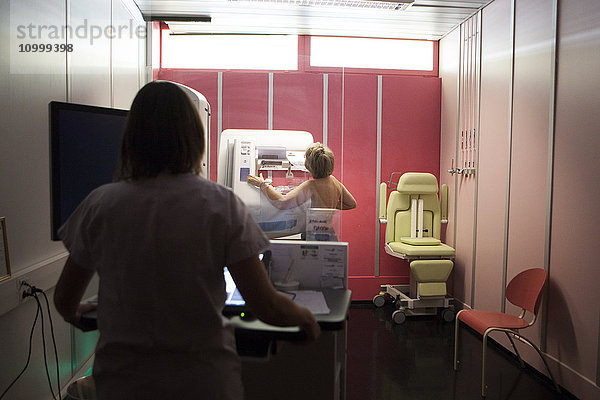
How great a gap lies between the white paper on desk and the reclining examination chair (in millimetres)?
2530

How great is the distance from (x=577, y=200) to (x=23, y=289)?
3133mm

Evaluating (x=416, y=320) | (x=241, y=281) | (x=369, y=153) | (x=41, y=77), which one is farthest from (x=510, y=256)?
(x=41, y=77)

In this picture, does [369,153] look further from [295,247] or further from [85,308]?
[85,308]

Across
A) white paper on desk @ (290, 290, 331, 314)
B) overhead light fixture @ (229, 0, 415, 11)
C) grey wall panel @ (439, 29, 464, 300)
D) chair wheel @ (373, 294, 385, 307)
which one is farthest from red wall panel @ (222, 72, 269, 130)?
chair wheel @ (373, 294, 385, 307)

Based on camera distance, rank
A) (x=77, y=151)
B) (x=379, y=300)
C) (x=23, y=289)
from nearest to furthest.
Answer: (x=77, y=151)
(x=23, y=289)
(x=379, y=300)

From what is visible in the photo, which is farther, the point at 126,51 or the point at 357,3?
the point at 357,3

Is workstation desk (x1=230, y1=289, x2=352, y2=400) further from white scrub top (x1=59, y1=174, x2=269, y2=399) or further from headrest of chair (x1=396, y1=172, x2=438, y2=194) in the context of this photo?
headrest of chair (x1=396, y1=172, x2=438, y2=194)

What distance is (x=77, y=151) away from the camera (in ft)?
6.91

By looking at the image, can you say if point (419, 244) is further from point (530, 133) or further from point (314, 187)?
point (314, 187)

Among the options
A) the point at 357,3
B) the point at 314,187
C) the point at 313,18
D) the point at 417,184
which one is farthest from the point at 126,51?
the point at 417,184

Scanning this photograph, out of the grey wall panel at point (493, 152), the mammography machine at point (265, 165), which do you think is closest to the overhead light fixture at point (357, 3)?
the grey wall panel at point (493, 152)

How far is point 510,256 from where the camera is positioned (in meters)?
3.80

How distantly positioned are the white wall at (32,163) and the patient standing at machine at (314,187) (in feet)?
3.91

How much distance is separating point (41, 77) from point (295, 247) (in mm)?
1601
